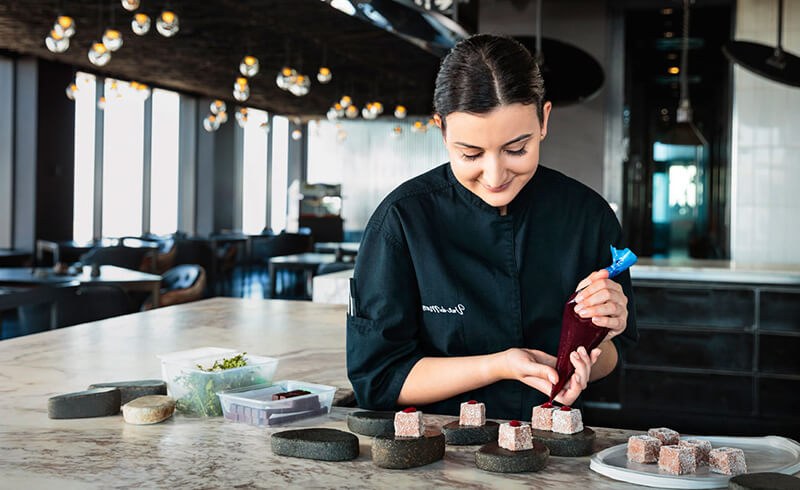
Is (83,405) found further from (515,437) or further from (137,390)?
(515,437)

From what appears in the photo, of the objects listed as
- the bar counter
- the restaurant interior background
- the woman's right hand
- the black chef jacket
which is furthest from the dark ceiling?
the woman's right hand

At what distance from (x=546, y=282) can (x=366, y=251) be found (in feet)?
1.13

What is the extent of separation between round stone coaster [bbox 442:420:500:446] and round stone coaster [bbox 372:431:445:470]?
0.09 m

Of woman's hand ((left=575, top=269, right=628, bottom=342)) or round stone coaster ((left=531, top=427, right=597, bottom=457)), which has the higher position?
woman's hand ((left=575, top=269, right=628, bottom=342))

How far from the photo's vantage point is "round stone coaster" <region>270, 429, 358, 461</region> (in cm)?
108

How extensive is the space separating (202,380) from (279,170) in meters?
16.4

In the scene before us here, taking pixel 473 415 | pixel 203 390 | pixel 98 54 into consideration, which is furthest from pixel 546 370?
pixel 98 54

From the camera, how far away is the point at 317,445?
42.9 inches

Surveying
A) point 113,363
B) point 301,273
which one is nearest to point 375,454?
point 113,363

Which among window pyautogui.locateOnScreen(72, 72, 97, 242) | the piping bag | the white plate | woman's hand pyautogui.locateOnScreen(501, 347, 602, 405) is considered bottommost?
the white plate

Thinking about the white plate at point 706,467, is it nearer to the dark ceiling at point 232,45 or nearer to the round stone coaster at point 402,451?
the round stone coaster at point 402,451

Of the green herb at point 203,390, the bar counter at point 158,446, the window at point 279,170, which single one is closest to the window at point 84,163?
the window at point 279,170

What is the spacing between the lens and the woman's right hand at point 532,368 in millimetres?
1211

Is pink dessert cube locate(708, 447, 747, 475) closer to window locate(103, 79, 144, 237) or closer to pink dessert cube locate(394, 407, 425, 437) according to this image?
pink dessert cube locate(394, 407, 425, 437)
